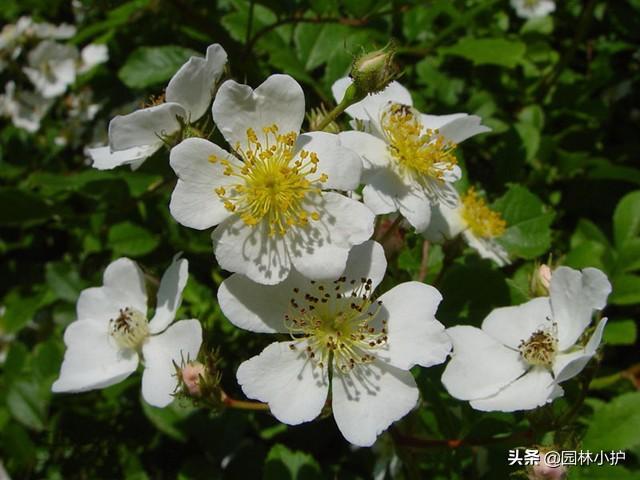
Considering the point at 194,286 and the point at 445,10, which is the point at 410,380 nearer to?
the point at 194,286

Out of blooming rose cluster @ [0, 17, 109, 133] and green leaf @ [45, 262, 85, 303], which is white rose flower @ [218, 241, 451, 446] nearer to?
green leaf @ [45, 262, 85, 303]

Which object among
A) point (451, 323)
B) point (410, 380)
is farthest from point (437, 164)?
point (410, 380)

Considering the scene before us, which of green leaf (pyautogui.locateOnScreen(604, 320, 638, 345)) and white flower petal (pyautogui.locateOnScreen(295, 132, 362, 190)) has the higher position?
white flower petal (pyautogui.locateOnScreen(295, 132, 362, 190))

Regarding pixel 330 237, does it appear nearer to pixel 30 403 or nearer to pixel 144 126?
pixel 144 126

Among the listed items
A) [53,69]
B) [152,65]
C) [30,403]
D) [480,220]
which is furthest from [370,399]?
[53,69]

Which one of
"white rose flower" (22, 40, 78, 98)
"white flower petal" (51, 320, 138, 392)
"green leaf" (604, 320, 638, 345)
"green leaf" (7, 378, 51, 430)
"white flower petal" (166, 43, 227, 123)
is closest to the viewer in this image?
"white flower petal" (166, 43, 227, 123)

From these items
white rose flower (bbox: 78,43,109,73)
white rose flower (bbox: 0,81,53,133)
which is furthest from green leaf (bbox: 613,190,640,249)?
white rose flower (bbox: 0,81,53,133)
